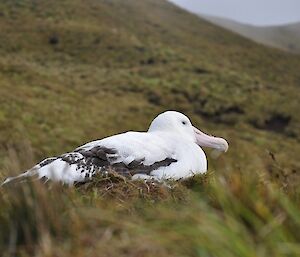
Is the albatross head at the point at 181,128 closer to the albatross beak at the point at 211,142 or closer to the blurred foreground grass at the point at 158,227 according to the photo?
the albatross beak at the point at 211,142

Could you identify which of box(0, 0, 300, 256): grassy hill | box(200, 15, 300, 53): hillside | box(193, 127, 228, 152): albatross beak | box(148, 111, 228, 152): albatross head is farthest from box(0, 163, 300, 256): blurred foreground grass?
box(200, 15, 300, 53): hillside

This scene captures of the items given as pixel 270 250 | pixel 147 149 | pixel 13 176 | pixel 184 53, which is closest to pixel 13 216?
pixel 13 176

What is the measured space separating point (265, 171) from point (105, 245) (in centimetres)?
143

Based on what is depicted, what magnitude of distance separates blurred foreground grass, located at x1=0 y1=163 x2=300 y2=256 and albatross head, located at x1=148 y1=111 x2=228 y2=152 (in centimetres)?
292

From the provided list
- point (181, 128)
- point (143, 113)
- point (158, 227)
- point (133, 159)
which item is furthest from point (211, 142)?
point (143, 113)

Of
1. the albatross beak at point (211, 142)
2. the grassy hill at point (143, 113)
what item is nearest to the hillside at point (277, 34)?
the grassy hill at point (143, 113)

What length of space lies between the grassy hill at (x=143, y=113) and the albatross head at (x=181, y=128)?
460 mm

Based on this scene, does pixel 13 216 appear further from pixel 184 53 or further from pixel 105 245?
pixel 184 53

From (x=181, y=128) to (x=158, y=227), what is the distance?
354cm

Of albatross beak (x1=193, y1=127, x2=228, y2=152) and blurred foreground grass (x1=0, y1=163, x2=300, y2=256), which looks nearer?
blurred foreground grass (x1=0, y1=163, x2=300, y2=256)

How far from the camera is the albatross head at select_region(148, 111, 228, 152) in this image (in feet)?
17.6

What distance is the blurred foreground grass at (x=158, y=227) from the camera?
182cm

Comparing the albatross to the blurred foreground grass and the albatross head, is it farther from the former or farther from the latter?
the blurred foreground grass

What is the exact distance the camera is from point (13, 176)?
2389mm
